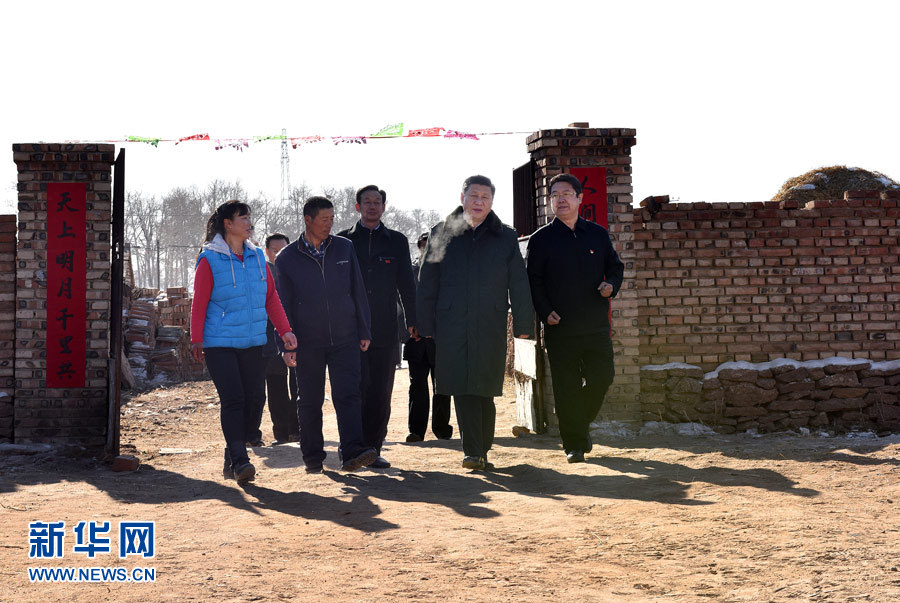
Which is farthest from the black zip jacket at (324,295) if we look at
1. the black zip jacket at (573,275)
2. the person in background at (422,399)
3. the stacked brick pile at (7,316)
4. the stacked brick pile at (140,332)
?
the stacked brick pile at (140,332)

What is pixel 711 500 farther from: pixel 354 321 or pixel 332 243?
pixel 332 243

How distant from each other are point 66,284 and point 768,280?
6174mm

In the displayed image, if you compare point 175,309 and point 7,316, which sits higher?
point 175,309

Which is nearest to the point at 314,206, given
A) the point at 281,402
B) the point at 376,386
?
the point at 376,386

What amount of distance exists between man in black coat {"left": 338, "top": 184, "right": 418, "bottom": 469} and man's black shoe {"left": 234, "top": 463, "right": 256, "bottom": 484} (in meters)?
1.03

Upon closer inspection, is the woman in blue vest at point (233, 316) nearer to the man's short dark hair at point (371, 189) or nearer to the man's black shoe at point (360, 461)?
the man's black shoe at point (360, 461)

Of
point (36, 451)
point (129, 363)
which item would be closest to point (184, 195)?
point (129, 363)

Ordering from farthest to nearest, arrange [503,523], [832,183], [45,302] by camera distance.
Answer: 1. [832,183]
2. [45,302]
3. [503,523]

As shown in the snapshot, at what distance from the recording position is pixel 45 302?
6.97 meters

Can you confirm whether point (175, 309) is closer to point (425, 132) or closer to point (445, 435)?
point (425, 132)

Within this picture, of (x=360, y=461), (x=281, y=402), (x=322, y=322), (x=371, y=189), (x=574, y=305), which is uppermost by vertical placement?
(x=371, y=189)

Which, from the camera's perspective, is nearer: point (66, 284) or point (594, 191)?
point (66, 284)

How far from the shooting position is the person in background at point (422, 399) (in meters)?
7.55

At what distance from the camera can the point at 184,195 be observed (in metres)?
64.8
